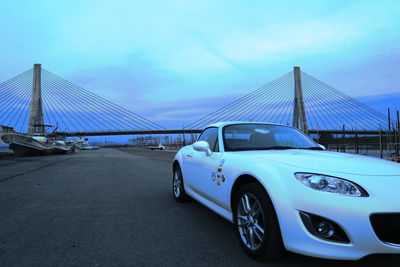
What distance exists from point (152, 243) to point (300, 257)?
155cm

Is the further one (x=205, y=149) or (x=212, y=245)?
(x=205, y=149)

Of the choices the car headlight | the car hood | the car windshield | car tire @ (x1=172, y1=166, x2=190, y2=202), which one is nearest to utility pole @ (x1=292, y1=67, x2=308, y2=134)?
car tire @ (x1=172, y1=166, x2=190, y2=202)

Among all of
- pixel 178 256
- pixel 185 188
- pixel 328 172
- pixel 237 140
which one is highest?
pixel 237 140

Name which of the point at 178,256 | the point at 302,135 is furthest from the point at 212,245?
the point at 302,135

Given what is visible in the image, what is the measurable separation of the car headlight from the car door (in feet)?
4.63

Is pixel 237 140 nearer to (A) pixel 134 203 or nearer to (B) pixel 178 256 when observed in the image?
(B) pixel 178 256

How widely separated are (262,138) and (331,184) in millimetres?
1792

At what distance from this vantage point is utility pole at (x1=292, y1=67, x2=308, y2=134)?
2772 centimetres

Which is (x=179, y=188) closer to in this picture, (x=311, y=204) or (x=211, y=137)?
(x=211, y=137)

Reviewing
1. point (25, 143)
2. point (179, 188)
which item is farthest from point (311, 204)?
point (25, 143)

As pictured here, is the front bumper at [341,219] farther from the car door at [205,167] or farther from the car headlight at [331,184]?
the car door at [205,167]

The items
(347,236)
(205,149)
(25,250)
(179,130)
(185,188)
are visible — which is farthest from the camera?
(179,130)

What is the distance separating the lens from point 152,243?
3355mm

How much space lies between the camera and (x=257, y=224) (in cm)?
286
